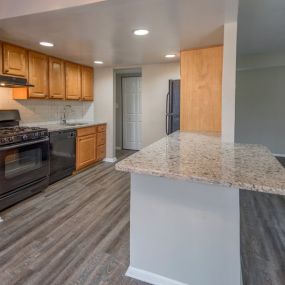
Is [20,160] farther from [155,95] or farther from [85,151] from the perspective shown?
[155,95]

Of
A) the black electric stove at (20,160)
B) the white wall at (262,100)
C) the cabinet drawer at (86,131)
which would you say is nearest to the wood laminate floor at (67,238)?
the black electric stove at (20,160)

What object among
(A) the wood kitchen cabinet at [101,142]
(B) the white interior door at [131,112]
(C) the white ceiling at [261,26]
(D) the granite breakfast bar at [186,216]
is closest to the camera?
(D) the granite breakfast bar at [186,216]

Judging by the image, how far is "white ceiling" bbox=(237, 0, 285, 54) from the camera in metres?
2.66

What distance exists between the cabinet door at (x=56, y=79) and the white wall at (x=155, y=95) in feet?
5.15

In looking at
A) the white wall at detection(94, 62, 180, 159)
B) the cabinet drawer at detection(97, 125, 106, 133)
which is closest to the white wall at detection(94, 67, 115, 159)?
the white wall at detection(94, 62, 180, 159)

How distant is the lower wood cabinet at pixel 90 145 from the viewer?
14.2ft

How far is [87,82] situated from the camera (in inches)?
195

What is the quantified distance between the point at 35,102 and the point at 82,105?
1.36 meters

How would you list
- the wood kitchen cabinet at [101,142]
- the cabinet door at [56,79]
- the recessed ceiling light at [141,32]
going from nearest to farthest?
the recessed ceiling light at [141,32], the cabinet door at [56,79], the wood kitchen cabinet at [101,142]

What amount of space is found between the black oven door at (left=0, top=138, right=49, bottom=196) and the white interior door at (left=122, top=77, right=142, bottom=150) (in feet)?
10.8

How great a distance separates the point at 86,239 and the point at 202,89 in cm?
216

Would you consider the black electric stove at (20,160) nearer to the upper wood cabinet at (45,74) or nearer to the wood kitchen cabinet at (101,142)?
the upper wood cabinet at (45,74)

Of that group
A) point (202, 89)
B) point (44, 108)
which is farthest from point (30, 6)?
point (44, 108)

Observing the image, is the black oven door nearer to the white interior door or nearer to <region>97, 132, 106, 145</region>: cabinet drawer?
<region>97, 132, 106, 145</region>: cabinet drawer
